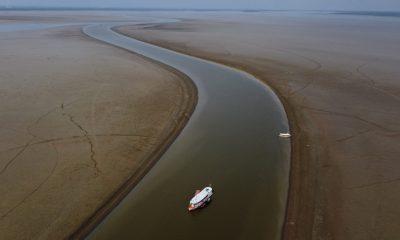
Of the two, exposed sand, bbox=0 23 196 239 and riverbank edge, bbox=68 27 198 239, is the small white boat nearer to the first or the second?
riverbank edge, bbox=68 27 198 239

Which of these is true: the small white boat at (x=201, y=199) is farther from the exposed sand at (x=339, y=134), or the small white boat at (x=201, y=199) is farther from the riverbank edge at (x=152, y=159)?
the exposed sand at (x=339, y=134)

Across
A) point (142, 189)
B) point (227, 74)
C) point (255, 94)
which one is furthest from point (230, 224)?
point (227, 74)

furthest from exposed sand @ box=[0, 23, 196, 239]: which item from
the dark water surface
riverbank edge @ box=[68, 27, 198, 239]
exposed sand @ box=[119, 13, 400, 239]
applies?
exposed sand @ box=[119, 13, 400, 239]

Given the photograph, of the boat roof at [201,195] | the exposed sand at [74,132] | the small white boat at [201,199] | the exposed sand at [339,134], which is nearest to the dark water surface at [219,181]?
the small white boat at [201,199]

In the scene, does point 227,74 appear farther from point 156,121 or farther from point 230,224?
point 230,224

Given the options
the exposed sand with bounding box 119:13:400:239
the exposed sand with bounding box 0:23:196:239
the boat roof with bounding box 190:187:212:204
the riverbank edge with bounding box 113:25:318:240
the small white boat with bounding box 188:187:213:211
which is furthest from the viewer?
the boat roof with bounding box 190:187:212:204

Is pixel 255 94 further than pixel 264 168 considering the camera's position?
Yes
